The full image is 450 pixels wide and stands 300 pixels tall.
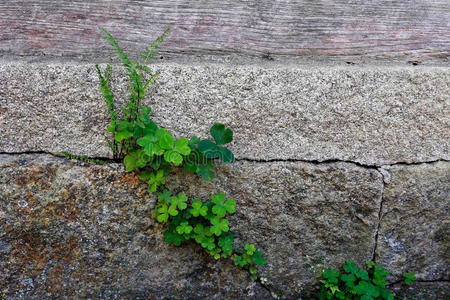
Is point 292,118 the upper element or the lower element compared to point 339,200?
upper

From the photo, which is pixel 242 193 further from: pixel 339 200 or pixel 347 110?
pixel 347 110

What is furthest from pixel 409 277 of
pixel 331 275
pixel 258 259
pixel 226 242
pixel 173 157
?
pixel 173 157

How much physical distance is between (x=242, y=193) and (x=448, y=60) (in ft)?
3.96

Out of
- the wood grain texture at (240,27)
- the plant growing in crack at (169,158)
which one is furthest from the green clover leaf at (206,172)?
the wood grain texture at (240,27)

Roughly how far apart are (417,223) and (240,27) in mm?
1289

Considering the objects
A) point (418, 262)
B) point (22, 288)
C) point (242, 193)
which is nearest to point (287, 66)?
point (242, 193)

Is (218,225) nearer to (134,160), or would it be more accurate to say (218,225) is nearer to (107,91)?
(134,160)

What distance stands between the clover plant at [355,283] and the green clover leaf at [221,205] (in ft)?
1.97

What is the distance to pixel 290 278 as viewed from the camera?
1.57 meters

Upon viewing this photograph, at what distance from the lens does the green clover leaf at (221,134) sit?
1390 mm

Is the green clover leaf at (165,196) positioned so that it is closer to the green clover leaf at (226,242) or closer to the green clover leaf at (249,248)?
the green clover leaf at (226,242)

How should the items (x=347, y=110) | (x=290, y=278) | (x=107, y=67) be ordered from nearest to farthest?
(x=107, y=67), (x=347, y=110), (x=290, y=278)

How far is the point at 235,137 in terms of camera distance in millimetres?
1463

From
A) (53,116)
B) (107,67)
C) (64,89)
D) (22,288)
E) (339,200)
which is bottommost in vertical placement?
(22,288)
